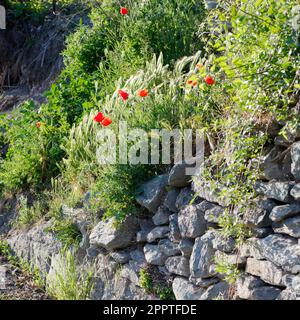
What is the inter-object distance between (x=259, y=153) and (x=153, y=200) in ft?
3.59

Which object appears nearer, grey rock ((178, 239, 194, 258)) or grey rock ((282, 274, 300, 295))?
grey rock ((282, 274, 300, 295))

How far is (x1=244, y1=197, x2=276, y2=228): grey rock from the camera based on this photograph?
4.41 m

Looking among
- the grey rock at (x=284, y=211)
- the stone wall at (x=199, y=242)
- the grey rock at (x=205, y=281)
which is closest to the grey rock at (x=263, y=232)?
the stone wall at (x=199, y=242)

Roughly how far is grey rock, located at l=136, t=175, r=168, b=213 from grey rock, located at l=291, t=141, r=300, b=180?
131 cm

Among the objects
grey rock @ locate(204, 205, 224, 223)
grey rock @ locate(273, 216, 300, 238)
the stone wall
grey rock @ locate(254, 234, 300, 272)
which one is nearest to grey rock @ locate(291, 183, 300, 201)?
the stone wall

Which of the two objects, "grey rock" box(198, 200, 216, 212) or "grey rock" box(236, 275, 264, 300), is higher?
"grey rock" box(198, 200, 216, 212)

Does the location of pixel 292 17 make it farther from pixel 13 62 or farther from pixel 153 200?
pixel 13 62

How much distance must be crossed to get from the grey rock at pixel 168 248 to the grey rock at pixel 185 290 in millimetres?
192

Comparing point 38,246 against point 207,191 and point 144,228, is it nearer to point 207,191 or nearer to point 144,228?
point 144,228

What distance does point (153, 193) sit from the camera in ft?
17.5

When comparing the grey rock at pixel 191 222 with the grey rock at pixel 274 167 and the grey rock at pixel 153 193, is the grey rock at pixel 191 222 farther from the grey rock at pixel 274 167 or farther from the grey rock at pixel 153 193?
the grey rock at pixel 274 167

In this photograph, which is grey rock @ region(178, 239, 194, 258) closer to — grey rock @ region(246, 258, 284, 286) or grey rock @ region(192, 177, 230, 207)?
grey rock @ region(192, 177, 230, 207)

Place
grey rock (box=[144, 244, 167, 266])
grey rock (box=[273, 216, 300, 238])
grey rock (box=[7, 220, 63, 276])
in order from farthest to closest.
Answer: grey rock (box=[7, 220, 63, 276]) → grey rock (box=[144, 244, 167, 266]) → grey rock (box=[273, 216, 300, 238])
